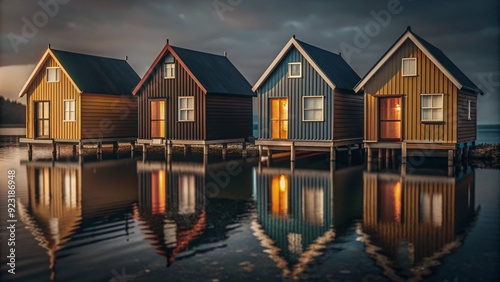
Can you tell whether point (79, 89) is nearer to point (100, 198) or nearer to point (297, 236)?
point (100, 198)

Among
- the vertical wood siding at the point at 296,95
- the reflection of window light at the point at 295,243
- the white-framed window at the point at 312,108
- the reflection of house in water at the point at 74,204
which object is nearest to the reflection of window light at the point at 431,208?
the reflection of window light at the point at 295,243

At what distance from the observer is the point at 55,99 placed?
39.0 metres

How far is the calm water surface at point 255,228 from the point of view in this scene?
29.0 ft

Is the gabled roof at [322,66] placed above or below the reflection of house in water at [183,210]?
above

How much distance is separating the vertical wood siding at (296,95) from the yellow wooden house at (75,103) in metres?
13.1

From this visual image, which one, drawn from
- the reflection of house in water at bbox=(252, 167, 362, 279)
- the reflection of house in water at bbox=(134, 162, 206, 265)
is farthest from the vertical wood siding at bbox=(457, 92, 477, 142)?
the reflection of house in water at bbox=(134, 162, 206, 265)

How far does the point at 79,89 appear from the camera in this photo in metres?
37.3

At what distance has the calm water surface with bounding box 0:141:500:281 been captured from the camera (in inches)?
348

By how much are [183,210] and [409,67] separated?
19488mm

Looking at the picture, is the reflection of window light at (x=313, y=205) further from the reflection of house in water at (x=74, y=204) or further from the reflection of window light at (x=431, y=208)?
the reflection of house in water at (x=74, y=204)

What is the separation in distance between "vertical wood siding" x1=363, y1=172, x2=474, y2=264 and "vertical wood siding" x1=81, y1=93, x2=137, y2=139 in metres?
24.1

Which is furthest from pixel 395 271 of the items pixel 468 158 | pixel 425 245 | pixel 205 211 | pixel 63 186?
pixel 468 158

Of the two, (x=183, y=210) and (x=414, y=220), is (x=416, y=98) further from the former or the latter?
(x=183, y=210)

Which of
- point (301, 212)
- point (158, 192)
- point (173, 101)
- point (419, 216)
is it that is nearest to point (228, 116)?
point (173, 101)
